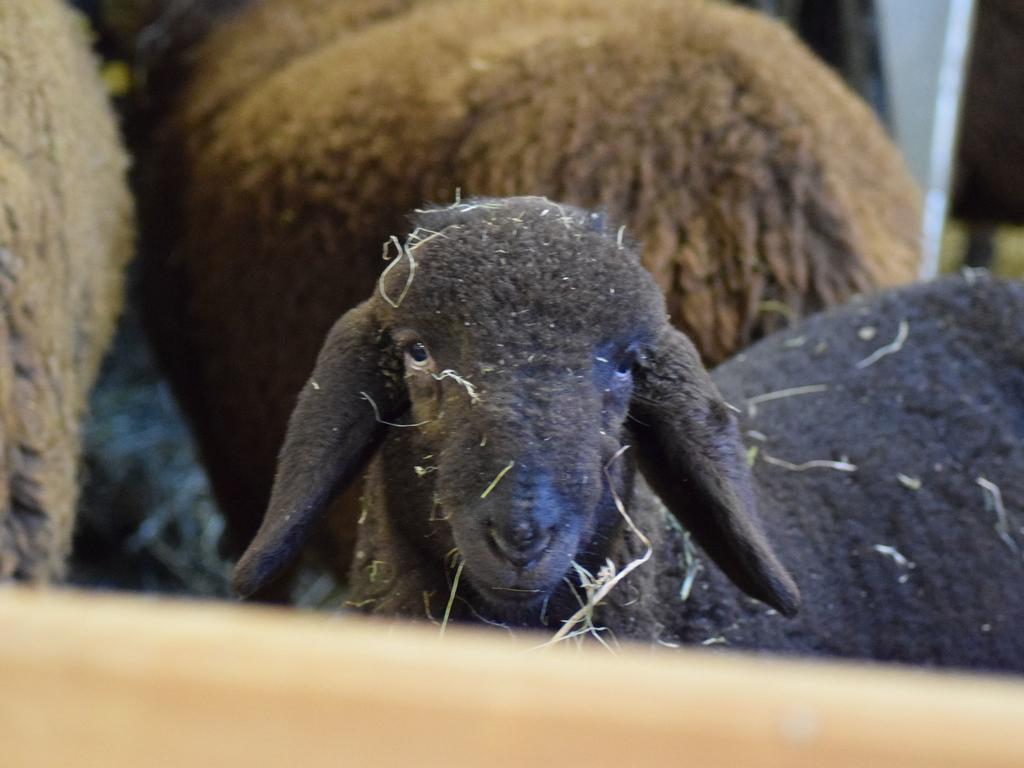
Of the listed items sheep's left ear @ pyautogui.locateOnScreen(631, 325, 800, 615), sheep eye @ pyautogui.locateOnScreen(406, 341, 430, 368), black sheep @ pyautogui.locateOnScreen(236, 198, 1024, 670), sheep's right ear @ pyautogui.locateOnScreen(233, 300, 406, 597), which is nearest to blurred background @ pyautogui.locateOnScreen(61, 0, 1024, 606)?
black sheep @ pyautogui.locateOnScreen(236, 198, 1024, 670)

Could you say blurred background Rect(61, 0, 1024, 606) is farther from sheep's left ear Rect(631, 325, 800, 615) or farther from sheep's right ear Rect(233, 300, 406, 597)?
sheep's left ear Rect(631, 325, 800, 615)

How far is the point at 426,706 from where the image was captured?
75 cm

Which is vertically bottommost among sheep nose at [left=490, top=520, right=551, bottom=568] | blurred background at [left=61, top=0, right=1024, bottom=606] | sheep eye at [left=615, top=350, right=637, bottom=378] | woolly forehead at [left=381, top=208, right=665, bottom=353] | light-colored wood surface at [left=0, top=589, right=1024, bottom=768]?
blurred background at [left=61, top=0, right=1024, bottom=606]

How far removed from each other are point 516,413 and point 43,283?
157 cm

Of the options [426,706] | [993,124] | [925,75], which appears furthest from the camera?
[993,124]

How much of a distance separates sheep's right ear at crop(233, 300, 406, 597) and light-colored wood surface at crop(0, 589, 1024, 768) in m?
1.21

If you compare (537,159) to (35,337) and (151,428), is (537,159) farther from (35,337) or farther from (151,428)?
(151,428)

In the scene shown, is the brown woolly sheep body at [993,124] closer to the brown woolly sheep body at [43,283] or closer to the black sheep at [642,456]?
the black sheep at [642,456]

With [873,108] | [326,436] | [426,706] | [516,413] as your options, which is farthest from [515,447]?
[873,108]

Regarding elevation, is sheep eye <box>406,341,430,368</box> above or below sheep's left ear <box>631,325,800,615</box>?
above

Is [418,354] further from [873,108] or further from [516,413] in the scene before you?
[873,108]

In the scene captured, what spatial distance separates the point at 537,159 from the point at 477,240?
1182 millimetres

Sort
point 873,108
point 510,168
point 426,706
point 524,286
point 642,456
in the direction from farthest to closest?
point 873,108
point 510,168
point 642,456
point 524,286
point 426,706

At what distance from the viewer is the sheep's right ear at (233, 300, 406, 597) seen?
2.01m
